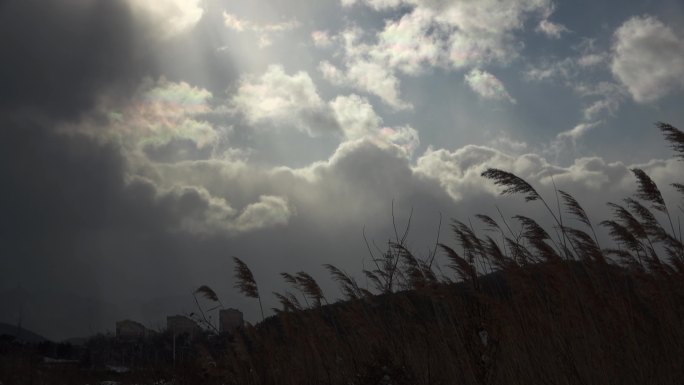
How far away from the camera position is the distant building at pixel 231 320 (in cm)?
950

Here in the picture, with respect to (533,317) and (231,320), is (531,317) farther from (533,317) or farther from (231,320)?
(231,320)

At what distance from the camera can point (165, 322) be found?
11.6 meters

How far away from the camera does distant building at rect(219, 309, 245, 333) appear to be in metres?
9.50

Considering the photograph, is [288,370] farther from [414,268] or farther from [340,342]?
[414,268]

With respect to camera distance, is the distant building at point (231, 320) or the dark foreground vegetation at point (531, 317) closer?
the dark foreground vegetation at point (531, 317)

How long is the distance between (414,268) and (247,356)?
323cm

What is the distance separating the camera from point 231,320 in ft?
32.9

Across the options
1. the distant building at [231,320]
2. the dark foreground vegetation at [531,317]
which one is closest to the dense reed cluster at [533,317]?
the dark foreground vegetation at [531,317]

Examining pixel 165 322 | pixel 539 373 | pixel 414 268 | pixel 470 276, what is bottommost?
pixel 539 373

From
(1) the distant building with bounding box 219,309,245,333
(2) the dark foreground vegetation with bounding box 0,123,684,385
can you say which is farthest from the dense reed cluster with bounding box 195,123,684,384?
(1) the distant building with bounding box 219,309,245,333

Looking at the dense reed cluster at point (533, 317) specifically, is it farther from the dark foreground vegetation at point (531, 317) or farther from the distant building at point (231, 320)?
the distant building at point (231, 320)

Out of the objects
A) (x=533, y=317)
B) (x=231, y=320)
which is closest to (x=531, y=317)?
(x=533, y=317)

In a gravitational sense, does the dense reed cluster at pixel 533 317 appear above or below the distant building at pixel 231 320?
below

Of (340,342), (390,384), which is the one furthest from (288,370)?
(390,384)
